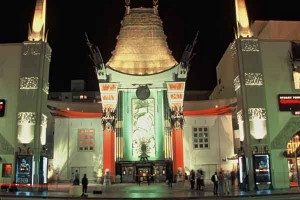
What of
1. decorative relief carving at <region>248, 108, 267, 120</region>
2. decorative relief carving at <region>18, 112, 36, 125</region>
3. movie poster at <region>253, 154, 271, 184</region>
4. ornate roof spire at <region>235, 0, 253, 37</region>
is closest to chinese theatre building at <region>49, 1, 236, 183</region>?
ornate roof spire at <region>235, 0, 253, 37</region>

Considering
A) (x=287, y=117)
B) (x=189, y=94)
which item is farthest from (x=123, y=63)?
(x=189, y=94)

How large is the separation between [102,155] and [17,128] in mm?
17592

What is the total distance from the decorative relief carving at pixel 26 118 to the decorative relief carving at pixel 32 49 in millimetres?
5220

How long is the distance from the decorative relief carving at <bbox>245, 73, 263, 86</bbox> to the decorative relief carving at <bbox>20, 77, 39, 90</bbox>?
17.6 metres

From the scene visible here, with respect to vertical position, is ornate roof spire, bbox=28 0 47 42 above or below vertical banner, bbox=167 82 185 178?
above

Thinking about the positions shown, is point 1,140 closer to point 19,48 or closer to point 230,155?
point 19,48

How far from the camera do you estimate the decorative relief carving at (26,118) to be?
29.6 meters

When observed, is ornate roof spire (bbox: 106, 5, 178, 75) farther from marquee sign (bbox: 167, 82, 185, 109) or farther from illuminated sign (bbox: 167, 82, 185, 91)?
marquee sign (bbox: 167, 82, 185, 109)

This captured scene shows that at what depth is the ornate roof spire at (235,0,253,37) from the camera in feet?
101

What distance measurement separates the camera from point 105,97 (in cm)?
4559

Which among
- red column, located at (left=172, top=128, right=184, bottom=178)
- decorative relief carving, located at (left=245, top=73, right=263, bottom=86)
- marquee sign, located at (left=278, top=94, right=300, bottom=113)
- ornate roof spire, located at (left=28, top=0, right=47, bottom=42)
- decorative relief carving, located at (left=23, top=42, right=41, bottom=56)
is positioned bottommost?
red column, located at (left=172, top=128, right=184, bottom=178)

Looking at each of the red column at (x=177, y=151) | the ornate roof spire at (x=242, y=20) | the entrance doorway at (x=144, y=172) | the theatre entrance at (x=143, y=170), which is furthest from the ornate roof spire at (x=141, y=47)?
the ornate roof spire at (x=242, y=20)

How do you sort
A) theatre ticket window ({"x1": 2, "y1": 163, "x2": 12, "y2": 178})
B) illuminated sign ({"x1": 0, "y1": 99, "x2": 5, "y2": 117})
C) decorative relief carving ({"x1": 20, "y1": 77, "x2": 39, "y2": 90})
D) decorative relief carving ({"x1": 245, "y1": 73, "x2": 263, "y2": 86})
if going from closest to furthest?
theatre ticket window ({"x1": 2, "y1": 163, "x2": 12, "y2": 178}) < decorative relief carving ({"x1": 245, "y1": 73, "x2": 263, "y2": 86}) < illuminated sign ({"x1": 0, "y1": 99, "x2": 5, "y2": 117}) < decorative relief carving ({"x1": 20, "y1": 77, "x2": 39, "y2": 90})

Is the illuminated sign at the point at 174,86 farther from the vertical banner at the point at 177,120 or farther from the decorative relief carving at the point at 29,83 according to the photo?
the decorative relief carving at the point at 29,83
